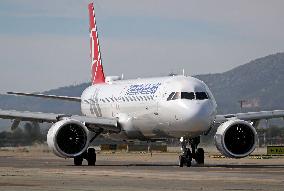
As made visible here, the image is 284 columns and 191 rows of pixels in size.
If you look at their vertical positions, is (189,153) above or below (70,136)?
below

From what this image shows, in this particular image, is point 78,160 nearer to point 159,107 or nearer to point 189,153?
point 159,107

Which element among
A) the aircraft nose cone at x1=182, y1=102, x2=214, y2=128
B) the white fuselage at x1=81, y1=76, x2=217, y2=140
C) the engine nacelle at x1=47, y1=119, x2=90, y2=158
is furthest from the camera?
the engine nacelle at x1=47, y1=119, x2=90, y2=158

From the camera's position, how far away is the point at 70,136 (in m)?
45.2

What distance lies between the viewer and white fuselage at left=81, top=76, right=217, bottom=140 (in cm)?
4241

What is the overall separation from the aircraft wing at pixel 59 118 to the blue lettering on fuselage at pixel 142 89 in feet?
5.97

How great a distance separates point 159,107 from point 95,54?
16930mm

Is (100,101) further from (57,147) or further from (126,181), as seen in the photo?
(126,181)

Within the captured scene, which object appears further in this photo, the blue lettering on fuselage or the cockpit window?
the blue lettering on fuselage

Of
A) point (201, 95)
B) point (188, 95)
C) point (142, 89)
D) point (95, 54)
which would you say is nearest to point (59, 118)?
point (142, 89)

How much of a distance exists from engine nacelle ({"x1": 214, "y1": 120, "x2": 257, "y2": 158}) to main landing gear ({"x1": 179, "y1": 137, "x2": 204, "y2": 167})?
1275mm

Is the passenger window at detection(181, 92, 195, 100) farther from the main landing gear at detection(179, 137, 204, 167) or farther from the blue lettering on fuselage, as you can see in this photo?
the blue lettering on fuselage

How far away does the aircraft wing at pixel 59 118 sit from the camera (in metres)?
46.9

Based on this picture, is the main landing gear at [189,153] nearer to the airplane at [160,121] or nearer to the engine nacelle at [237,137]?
the airplane at [160,121]

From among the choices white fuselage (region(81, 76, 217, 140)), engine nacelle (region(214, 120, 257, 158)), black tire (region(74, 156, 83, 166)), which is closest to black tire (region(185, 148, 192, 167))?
white fuselage (region(81, 76, 217, 140))
